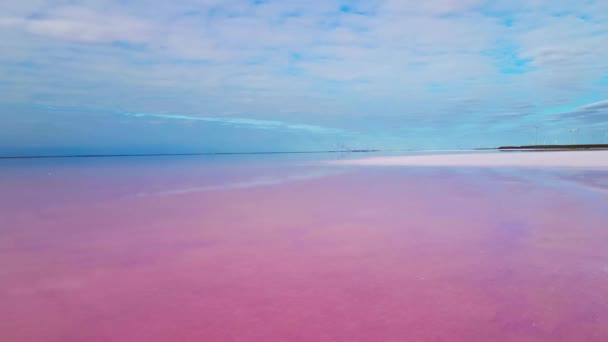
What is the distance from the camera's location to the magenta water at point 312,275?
126 inches

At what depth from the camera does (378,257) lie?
201 inches

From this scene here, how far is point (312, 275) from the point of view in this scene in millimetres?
4457

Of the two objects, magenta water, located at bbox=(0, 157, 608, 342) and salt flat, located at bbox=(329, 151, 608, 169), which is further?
salt flat, located at bbox=(329, 151, 608, 169)

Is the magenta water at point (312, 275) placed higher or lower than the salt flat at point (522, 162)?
lower

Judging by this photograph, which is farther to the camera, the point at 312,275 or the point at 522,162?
the point at 522,162

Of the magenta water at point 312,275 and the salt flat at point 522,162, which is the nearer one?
the magenta water at point 312,275

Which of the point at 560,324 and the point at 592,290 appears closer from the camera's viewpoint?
the point at 560,324

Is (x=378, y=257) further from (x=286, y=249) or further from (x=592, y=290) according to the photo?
(x=592, y=290)

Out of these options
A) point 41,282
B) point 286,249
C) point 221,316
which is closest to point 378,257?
point 286,249

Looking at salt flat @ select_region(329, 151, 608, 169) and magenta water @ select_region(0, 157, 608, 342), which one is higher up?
salt flat @ select_region(329, 151, 608, 169)

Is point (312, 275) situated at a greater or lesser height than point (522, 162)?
lesser

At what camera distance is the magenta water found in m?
3.20

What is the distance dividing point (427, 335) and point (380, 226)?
398cm

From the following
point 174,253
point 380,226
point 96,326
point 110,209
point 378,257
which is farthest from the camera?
point 110,209
